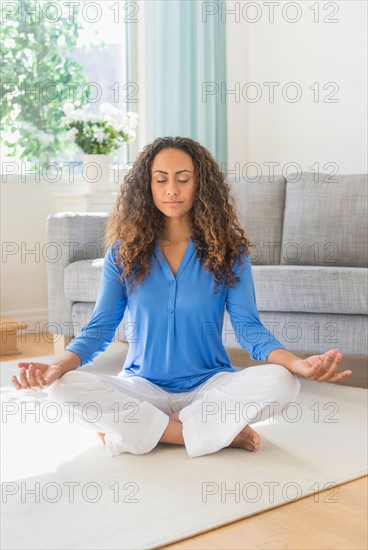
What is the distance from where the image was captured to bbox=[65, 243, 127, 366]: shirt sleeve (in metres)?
2.16

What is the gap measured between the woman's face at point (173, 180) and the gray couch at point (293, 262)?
921 mm

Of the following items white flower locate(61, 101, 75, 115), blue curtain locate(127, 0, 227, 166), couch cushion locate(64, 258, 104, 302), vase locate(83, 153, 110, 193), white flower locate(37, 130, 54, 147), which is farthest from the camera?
blue curtain locate(127, 0, 227, 166)

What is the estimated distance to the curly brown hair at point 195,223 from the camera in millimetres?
2268

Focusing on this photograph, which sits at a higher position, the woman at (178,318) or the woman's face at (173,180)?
the woman's face at (173,180)

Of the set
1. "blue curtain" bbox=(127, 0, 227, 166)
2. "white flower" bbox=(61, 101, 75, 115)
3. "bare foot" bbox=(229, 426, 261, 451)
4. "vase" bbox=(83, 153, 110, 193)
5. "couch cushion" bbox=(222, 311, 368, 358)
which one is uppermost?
"blue curtain" bbox=(127, 0, 227, 166)

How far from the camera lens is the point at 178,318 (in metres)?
2.26

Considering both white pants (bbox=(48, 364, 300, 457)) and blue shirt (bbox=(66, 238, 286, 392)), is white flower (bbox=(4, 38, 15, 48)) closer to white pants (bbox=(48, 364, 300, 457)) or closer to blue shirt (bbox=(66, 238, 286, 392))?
blue shirt (bbox=(66, 238, 286, 392))

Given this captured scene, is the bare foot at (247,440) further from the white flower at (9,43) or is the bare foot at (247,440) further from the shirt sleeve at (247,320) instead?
the white flower at (9,43)

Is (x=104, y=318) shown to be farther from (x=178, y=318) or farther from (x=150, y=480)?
(x=150, y=480)

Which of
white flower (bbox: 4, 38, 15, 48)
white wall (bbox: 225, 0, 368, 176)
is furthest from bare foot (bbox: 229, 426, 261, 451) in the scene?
white flower (bbox: 4, 38, 15, 48)

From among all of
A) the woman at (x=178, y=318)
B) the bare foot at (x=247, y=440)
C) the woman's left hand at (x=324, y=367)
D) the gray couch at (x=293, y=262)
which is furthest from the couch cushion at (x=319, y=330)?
the woman's left hand at (x=324, y=367)

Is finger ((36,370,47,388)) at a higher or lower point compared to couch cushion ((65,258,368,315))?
lower

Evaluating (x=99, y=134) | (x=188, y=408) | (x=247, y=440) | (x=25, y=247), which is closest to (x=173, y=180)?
(x=188, y=408)

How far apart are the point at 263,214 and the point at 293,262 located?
28 cm
